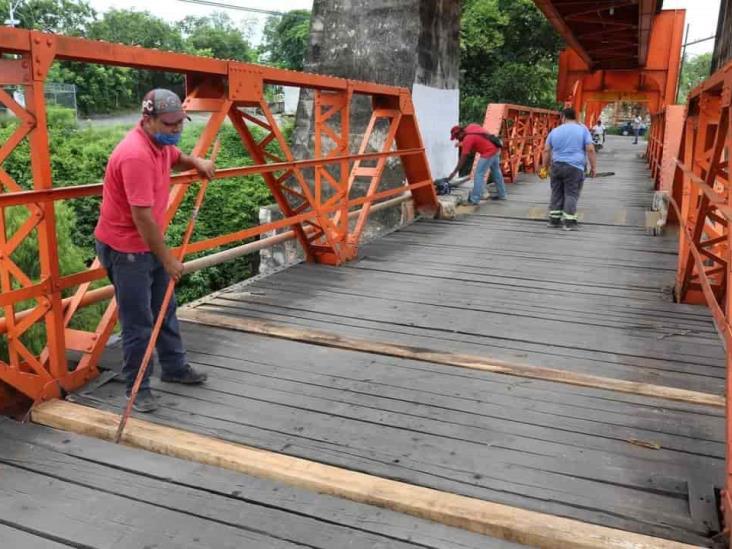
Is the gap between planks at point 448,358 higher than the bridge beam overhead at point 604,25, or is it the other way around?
the bridge beam overhead at point 604,25

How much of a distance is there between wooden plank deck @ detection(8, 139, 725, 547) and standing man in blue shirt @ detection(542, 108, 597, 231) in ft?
8.62

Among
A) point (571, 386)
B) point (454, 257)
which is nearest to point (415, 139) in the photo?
→ point (454, 257)

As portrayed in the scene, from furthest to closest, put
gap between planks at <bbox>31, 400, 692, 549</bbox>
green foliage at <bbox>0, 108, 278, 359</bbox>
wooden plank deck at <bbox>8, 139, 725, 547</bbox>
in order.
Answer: green foliage at <bbox>0, 108, 278, 359</bbox>, wooden plank deck at <bbox>8, 139, 725, 547</bbox>, gap between planks at <bbox>31, 400, 692, 549</bbox>

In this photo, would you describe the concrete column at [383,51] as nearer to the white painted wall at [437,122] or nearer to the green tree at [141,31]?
the white painted wall at [437,122]

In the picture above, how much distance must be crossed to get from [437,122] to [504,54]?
13538 mm

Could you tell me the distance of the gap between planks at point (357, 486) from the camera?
246 cm

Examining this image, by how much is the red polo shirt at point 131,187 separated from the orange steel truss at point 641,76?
56.3 ft

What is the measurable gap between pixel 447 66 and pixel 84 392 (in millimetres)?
10413

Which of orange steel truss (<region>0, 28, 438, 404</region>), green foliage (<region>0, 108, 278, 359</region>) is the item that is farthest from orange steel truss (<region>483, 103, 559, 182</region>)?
green foliage (<region>0, 108, 278, 359</region>)

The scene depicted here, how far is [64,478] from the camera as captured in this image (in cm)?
285

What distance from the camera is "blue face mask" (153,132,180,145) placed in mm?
3184

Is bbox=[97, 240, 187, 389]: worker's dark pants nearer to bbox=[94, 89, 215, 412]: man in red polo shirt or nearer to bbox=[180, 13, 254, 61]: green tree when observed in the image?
bbox=[94, 89, 215, 412]: man in red polo shirt

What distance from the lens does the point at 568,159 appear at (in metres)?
8.64

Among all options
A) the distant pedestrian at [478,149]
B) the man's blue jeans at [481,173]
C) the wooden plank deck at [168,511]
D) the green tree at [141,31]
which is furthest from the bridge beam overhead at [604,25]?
the green tree at [141,31]
